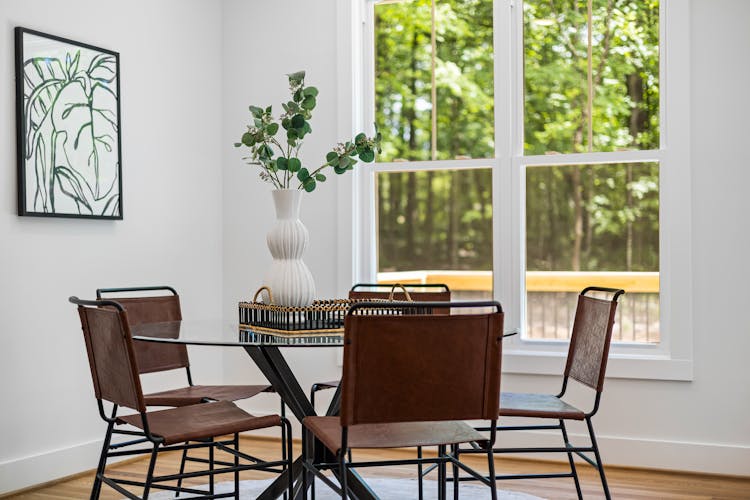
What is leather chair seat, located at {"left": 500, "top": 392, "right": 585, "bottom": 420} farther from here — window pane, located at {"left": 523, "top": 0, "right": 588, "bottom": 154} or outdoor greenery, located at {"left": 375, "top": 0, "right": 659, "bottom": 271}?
window pane, located at {"left": 523, "top": 0, "right": 588, "bottom": 154}

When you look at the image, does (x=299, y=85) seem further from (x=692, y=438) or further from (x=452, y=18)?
(x=692, y=438)

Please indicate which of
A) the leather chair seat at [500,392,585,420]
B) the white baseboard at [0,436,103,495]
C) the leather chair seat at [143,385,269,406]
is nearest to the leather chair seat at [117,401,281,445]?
the leather chair seat at [143,385,269,406]

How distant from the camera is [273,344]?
2598 millimetres

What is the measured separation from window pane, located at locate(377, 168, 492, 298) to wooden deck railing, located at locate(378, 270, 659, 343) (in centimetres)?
1

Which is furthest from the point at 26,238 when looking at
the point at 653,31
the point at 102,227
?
the point at 653,31

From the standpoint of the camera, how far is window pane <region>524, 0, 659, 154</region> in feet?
13.8

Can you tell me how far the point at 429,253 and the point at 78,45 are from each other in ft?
8.76

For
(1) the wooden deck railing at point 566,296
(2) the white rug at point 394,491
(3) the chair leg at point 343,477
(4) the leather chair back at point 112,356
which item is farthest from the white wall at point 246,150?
(3) the chair leg at point 343,477

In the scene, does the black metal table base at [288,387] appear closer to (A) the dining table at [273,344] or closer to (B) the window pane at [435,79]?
(A) the dining table at [273,344]

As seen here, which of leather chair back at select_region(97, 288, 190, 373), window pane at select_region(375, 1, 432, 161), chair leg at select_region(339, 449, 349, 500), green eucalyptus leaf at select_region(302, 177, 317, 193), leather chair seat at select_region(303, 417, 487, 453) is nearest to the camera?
chair leg at select_region(339, 449, 349, 500)

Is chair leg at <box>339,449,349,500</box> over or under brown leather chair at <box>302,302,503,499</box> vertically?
under

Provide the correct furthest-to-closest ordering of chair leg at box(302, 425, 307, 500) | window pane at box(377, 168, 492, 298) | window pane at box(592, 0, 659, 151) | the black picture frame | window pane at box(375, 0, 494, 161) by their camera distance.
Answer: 1. window pane at box(377, 168, 492, 298)
2. window pane at box(375, 0, 494, 161)
3. window pane at box(592, 0, 659, 151)
4. the black picture frame
5. chair leg at box(302, 425, 307, 500)

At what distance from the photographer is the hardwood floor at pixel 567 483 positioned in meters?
3.71

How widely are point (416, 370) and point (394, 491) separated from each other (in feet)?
4.89
